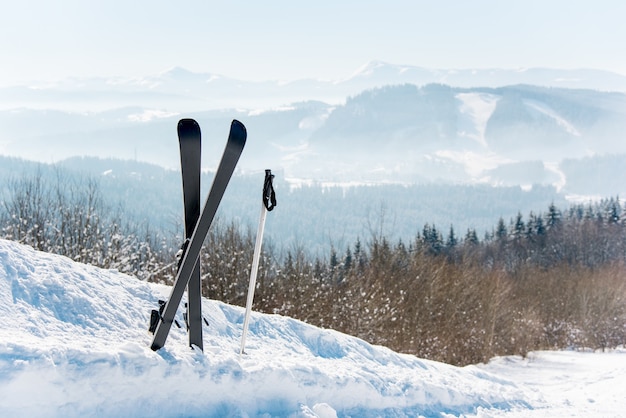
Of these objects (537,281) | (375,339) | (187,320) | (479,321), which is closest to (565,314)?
(537,281)

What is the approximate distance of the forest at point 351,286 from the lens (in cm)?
2044

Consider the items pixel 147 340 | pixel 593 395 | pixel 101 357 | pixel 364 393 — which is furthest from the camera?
pixel 593 395

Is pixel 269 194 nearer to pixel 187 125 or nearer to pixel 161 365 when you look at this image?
pixel 187 125

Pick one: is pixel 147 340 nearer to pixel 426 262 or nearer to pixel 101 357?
pixel 101 357

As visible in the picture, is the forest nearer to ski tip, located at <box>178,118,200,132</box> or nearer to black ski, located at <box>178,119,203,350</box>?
black ski, located at <box>178,119,203,350</box>

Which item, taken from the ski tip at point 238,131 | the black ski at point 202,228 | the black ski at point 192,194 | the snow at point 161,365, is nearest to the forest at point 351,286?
the snow at point 161,365

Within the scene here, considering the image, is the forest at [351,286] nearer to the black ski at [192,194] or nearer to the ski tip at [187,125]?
the black ski at [192,194]

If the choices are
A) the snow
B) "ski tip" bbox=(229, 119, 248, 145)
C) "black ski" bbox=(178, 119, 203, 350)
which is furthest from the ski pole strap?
the snow

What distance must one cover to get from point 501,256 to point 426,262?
53183 millimetres

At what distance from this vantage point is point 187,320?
4.65 meters

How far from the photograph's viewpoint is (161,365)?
387 cm

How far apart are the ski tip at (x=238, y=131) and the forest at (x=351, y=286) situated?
30.6 feet

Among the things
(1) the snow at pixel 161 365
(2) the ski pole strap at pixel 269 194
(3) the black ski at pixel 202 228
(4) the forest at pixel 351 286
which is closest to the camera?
(1) the snow at pixel 161 365

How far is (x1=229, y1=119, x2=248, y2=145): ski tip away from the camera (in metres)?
4.31
